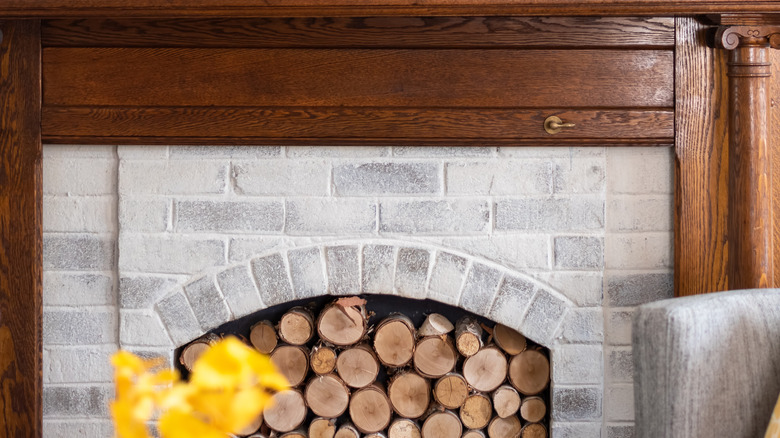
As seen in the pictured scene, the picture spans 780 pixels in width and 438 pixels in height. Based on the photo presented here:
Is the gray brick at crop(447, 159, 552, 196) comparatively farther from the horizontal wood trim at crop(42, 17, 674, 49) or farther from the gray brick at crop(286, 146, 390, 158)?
the horizontal wood trim at crop(42, 17, 674, 49)

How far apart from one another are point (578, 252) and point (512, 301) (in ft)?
0.74

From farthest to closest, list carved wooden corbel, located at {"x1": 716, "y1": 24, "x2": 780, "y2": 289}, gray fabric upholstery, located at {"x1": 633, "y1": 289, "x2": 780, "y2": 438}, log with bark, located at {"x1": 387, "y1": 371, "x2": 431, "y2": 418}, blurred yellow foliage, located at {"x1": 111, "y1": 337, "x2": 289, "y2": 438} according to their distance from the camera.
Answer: log with bark, located at {"x1": 387, "y1": 371, "x2": 431, "y2": 418} < carved wooden corbel, located at {"x1": 716, "y1": 24, "x2": 780, "y2": 289} < gray fabric upholstery, located at {"x1": 633, "y1": 289, "x2": 780, "y2": 438} < blurred yellow foliage, located at {"x1": 111, "y1": 337, "x2": 289, "y2": 438}

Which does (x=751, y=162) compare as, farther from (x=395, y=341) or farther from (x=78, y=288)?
(x=78, y=288)

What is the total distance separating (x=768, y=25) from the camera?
1.74 metres

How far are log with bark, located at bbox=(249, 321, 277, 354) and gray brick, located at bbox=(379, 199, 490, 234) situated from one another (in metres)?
0.42

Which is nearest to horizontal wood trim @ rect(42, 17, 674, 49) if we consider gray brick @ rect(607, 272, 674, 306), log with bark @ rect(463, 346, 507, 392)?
gray brick @ rect(607, 272, 674, 306)

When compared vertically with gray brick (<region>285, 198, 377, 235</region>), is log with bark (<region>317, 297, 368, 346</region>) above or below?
below

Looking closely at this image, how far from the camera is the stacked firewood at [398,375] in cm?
187

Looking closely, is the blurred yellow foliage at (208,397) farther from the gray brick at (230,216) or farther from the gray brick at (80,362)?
the gray brick at (80,362)

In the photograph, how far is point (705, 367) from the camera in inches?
49.8

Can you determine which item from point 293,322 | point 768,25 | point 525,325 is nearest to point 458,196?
point 525,325

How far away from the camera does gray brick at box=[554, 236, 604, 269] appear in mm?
1854

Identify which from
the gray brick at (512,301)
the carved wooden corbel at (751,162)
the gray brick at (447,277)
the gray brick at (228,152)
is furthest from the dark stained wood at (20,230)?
the carved wooden corbel at (751,162)

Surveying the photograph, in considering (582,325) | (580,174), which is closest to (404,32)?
(580,174)
